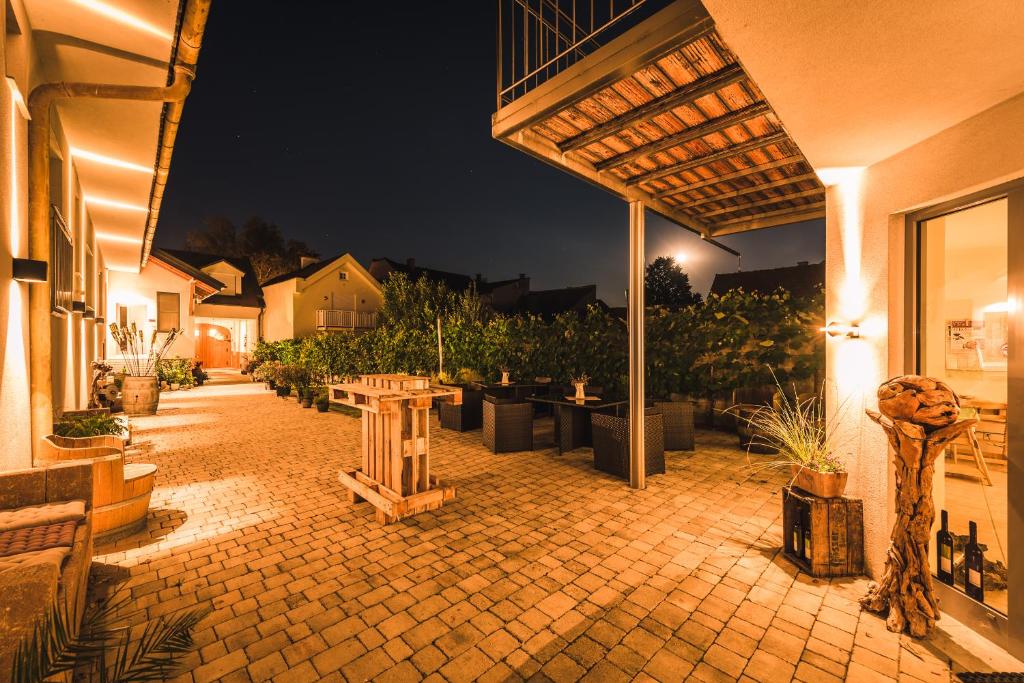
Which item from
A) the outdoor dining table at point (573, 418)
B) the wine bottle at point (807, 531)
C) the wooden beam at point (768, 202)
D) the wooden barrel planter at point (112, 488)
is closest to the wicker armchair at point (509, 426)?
the outdoor dining table at point (573, 418)

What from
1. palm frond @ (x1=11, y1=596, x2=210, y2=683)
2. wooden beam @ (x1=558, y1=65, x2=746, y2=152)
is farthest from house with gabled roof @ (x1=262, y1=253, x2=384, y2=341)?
palm frond @ (x1=11, y1=596, x2=210, y2=683)

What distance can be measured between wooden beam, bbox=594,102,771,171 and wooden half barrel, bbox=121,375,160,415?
10.8m

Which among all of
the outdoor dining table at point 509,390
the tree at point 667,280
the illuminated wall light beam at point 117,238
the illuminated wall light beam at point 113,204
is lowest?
the outdoor dining table at point 509,390

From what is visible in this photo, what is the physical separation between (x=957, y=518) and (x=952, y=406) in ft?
6.58

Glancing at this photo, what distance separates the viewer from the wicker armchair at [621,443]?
5.26 metres

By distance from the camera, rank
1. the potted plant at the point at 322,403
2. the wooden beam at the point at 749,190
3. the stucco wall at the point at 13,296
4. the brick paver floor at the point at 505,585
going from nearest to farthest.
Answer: the brick paver floor at the point at 505,585 → the stucco wall at the point at 13,296 → the wooden beam at the point at 749,190 → the potted plant at the point at 322,403

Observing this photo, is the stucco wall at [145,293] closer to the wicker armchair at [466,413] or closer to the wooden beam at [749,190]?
the wicker armchair at [466,413]

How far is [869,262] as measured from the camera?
10.2 ft

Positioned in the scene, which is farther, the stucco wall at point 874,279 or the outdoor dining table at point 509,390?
the outdoor dining table at point 509,390

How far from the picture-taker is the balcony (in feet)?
78.4

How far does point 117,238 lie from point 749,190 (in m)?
13.2

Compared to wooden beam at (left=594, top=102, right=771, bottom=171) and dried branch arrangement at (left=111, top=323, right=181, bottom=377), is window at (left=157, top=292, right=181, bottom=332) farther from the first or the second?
→ wooden beam at (left=594, top=102, right=771, bottom=171)

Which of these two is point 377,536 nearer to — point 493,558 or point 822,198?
point 493,558

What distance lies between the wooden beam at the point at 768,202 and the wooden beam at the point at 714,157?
1.52m
